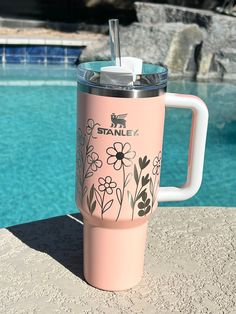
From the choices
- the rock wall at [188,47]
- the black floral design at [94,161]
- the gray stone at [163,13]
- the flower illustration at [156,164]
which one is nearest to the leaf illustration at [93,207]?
the black floral design at [94,161]

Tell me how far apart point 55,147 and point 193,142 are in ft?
14.2

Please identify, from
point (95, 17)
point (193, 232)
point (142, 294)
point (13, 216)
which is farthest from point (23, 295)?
point (95, 17)

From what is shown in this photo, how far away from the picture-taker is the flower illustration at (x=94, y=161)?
1.82 m

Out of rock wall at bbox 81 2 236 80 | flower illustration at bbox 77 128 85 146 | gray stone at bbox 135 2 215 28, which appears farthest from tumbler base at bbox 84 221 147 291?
gray stone at bbox 135 2 215 28

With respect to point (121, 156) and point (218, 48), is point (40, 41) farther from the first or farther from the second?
point (121, 156)

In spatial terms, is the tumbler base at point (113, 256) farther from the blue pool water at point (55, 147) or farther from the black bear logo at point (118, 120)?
the blue pool water at point (55, 147)

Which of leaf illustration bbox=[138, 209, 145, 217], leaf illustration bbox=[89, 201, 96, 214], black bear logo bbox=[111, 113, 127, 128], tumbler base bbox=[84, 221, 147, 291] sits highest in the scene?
black bear logo bbox=[111, 113, 127, 128]

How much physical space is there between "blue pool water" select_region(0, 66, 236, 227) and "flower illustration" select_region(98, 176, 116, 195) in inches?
109

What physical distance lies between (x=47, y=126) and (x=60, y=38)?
4333 millimetres

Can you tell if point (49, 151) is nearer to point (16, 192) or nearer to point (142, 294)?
point (16, 192)

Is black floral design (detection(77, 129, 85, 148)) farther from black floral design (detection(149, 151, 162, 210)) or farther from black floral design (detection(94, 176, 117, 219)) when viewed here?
black floral design (detection(149, 151, 162, 210))

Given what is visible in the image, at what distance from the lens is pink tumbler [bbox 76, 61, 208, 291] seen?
1764mm

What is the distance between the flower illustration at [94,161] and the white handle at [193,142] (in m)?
0.33

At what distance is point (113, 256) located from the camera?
77.8 inches
